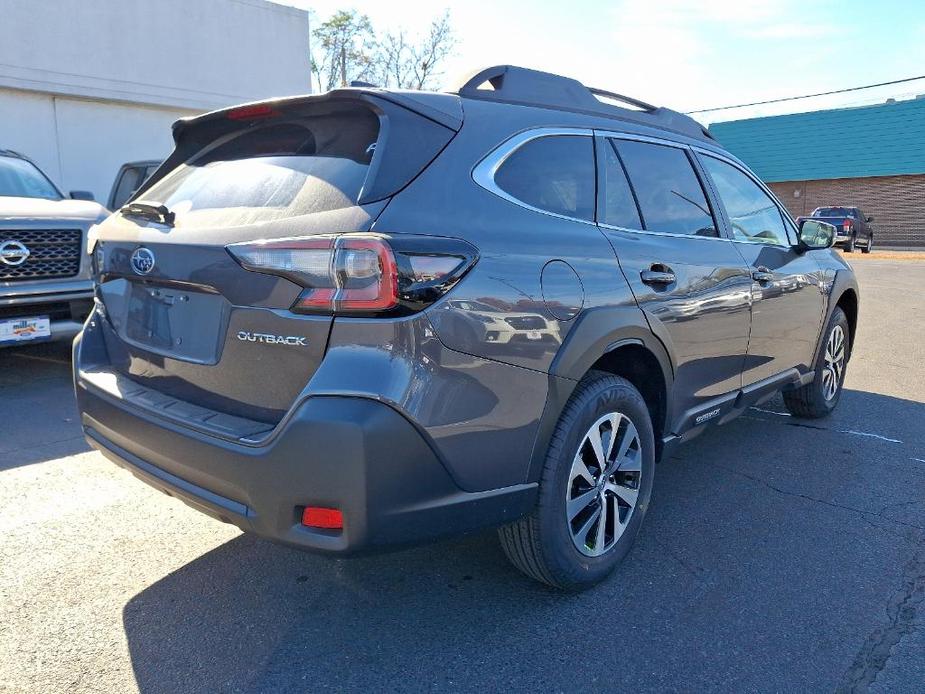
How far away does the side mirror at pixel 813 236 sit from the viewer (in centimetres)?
485

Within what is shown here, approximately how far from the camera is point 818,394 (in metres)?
5.39

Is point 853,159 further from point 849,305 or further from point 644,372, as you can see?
point 644,372

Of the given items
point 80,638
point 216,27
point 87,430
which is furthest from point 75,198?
point 216,27

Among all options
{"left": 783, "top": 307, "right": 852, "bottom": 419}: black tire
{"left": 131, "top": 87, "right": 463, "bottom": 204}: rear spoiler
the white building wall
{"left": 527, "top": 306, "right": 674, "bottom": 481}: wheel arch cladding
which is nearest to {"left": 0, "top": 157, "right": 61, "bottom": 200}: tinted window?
{"left": 131, "top": 87, "right": 463, "bottom": 204}: rear spoiler

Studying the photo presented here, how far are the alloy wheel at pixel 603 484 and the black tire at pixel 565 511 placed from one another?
0.01 m

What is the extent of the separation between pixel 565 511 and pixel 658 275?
1.12 metres

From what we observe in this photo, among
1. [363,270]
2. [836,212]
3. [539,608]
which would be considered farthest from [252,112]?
[836,212]

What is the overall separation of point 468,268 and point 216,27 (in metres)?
16.8

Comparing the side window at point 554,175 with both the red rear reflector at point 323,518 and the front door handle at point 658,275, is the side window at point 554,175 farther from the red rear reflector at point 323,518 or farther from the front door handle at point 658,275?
the red rear reflector at point 323,518

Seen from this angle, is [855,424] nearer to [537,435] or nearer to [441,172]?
[537,435]

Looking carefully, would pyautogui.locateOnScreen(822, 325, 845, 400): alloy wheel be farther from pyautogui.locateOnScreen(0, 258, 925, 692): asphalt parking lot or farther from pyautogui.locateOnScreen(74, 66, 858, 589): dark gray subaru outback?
pyautogui.locateOnScreen(74, 66, 858, 589): dark gray subaru outback

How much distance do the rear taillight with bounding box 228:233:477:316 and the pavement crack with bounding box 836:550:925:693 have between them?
187 centimetres

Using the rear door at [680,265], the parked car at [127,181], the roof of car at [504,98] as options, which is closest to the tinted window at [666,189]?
the rear door at [680,265]

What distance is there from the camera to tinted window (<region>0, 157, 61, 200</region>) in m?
7.07
